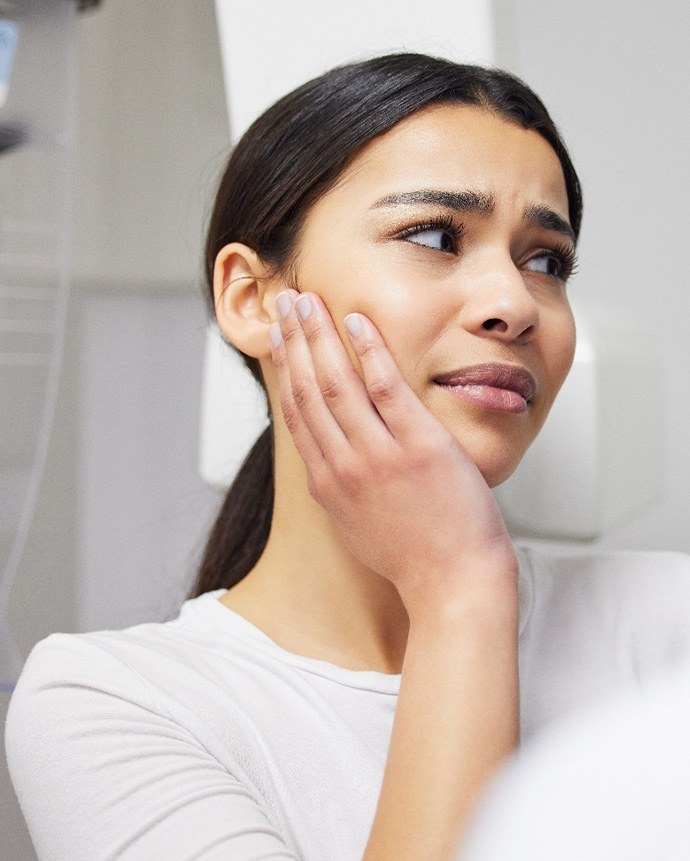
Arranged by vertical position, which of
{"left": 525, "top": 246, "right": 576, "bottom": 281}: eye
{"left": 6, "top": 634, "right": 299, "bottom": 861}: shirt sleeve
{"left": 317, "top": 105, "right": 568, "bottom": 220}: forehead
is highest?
{"left": 317, "top": 105, "right": 568, "bottom": 220}: forehead

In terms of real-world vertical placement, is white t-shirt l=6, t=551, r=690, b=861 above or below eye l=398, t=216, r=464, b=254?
below

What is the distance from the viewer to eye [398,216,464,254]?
0.63 meters

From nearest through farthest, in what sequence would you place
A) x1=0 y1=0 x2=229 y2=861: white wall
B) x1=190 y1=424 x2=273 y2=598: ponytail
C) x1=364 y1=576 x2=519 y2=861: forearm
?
1. x1=364 y1=576 x2=519 y2=861: forearm
2. x1=190 y1=424 x2=273 y2=598: ponytail
3. x1=0 y1=0 x2=229 y2=861: white wall

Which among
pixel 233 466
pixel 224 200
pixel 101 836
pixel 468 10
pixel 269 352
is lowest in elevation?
pixel 101 836

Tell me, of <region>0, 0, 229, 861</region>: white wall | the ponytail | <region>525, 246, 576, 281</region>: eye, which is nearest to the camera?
<region>525, 246, 576, 281</region>: eye

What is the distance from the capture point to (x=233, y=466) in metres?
0.97

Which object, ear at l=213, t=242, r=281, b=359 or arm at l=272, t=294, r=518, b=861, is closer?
arm at l=272, t=294, r=518, b=861

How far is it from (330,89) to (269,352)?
7.3 inches

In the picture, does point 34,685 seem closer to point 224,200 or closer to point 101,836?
point 101,836

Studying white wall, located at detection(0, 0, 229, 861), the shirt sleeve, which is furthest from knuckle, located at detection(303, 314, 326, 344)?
white wall, located at detection(0, 0, 229, 861)

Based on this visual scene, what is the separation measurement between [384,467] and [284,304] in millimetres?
137

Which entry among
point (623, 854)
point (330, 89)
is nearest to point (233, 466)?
point (330, 89)

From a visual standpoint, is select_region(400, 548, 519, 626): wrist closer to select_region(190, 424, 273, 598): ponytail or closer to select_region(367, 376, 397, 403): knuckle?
select_region(367, 376, 397, 403): knuckle

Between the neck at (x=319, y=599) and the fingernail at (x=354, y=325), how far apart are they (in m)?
0.14
